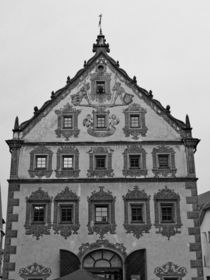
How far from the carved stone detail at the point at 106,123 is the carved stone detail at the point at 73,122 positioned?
604 mm

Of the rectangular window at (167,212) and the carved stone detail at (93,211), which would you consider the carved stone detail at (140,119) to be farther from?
the rectangular window at (167,212)

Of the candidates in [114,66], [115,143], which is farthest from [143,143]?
[114,66]

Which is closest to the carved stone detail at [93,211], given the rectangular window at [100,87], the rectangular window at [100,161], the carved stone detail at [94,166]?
the carved stone detail at [94,166]

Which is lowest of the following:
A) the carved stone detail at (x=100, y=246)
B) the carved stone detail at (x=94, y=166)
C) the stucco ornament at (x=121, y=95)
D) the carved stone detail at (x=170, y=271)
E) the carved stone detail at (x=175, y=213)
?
the carved stone detail at (x=170, y=271)

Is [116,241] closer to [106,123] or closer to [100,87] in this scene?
[106,123]

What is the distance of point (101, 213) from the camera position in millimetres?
24812

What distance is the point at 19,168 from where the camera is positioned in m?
25.6

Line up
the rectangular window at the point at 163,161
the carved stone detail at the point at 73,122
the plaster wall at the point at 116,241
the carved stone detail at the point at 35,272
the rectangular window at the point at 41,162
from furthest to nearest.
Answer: the carved stone detail at the point at 73,122
the rectangular window at the point at 163,161
the rectangular window at the point at 41,162
the plaster wall at the point at 116,241
the carved stone detail at the point at 35,272

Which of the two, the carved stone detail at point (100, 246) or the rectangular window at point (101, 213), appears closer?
the carved stone detail at point (100, 246)

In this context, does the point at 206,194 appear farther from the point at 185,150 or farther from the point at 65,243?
the point at 65,243

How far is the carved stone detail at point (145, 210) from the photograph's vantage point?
2427 centimetres

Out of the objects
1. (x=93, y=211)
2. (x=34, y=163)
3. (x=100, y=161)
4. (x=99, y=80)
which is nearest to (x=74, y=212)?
(x=93, y=211)

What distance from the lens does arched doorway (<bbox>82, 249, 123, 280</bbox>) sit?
78.4 feet

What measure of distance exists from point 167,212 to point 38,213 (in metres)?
7.13
